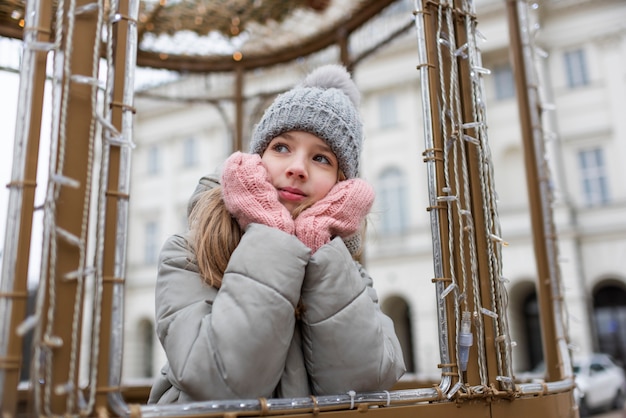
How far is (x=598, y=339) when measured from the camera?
12531 millimetres

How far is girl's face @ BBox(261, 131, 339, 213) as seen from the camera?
1.09m

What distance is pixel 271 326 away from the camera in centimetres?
85

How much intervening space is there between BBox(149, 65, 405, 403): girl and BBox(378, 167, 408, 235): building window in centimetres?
1294

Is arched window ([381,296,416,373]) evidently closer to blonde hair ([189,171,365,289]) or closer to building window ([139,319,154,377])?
building window ([139,319,154,377])

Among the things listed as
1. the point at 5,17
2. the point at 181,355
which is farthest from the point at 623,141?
the point at 181,355

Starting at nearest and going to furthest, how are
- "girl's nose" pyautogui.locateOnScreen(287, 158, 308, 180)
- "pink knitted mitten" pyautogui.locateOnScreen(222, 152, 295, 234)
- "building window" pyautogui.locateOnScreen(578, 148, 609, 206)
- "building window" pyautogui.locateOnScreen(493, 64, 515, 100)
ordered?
"pink knitted mitten" pyautogui.locateOnScreen(222, 152, 295, 234) < "girl's nose" pyautogui.locateOnScreen(287, 158, 308, 180) < "building window" pyautogui.locateOnScreen(578, 148, 609, 206) < "building window" pyautogui.locateOnScreen(493, 64, 515, 100)

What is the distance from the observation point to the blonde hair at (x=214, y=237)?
104cm

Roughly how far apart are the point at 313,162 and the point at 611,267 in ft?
A: 44.0

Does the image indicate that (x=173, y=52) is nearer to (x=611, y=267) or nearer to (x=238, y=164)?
(x=238, y=164)

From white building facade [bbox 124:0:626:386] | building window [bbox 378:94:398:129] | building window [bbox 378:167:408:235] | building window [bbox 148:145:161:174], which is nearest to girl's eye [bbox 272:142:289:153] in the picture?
white building facade [bbox 124:0:626:386]

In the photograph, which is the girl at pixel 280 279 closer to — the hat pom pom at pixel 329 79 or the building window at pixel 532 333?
the hat pom pom at pixel 329 79

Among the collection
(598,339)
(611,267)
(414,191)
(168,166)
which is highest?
(168,166)

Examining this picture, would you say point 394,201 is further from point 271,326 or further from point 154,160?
point 271,326

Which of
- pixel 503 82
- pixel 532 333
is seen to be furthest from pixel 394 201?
pixel 532 333
